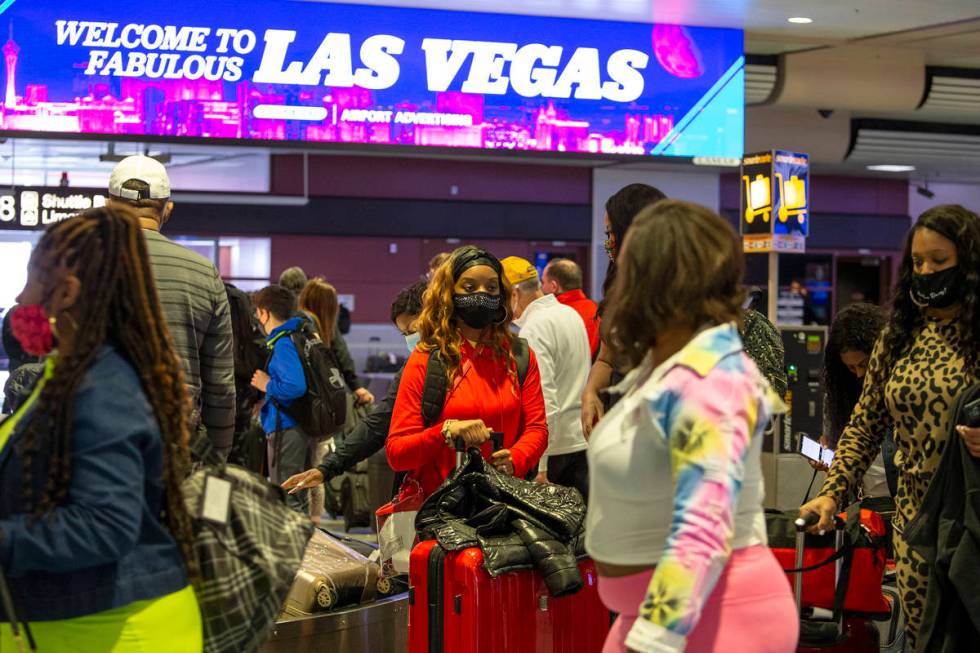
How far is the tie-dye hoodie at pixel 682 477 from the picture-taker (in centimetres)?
174

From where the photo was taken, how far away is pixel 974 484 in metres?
2.74

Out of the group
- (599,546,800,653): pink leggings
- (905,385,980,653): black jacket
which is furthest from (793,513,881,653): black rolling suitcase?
(599,546,800,653): pink leggings

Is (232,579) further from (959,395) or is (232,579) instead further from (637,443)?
(959,395)

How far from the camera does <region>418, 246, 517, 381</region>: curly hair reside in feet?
11.6

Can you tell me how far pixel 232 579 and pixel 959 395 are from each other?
1.72m

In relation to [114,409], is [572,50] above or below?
above

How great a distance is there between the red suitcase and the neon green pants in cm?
133

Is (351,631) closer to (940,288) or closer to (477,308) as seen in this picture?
(477,308)

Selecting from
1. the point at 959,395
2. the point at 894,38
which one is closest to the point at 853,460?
the point at 959,395

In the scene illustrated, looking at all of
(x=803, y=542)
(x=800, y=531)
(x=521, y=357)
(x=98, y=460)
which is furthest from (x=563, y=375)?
(x=98, y=460)

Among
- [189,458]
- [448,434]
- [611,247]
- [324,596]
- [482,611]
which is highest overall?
[611,247]

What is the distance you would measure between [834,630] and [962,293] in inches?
61.5

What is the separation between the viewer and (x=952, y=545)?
2.77 metres

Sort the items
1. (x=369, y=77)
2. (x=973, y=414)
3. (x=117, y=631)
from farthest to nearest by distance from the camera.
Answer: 1. (x=369, y=77)
2. (x=973, y=414)
3. (x=117, y=631)
